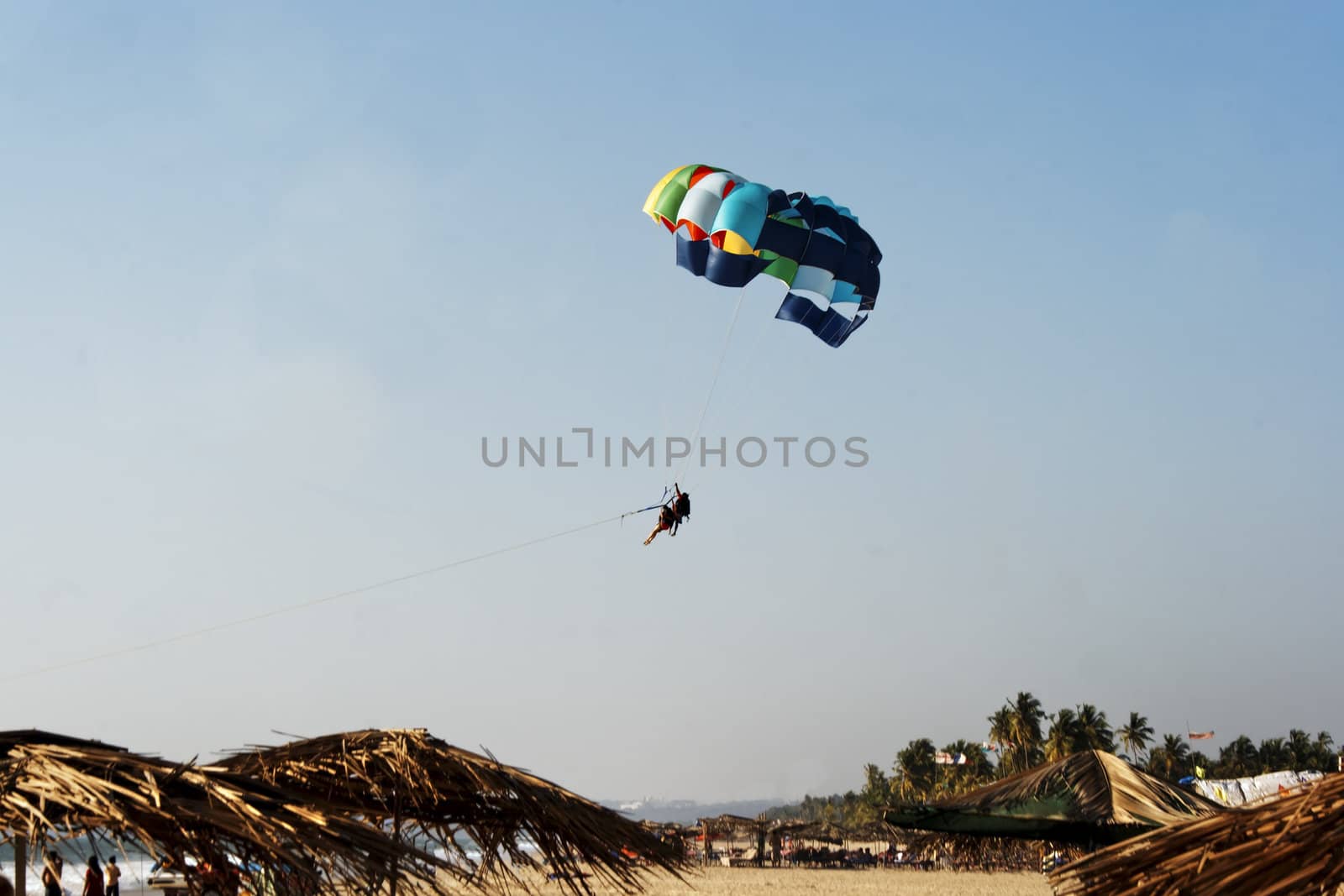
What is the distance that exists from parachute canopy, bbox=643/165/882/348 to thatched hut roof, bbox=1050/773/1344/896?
11.1 m

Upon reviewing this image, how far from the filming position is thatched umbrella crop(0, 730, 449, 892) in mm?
5445

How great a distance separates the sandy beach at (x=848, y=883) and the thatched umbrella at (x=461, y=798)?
1592 cm

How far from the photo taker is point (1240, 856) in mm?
5039

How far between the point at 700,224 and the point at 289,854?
12.0 meters

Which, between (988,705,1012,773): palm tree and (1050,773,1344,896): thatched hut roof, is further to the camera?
(988,705,1012,773): palm tree

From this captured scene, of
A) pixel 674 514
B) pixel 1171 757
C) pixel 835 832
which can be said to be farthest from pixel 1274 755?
pixel 674 514

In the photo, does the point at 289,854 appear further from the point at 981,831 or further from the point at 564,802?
the point at 981,831

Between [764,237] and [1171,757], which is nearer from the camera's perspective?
[764,237]

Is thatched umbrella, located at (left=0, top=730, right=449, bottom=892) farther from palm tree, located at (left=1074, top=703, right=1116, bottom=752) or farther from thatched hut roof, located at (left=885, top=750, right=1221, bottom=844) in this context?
palm tree, located at (left=1074, top=703, right=1116, bottom=752)

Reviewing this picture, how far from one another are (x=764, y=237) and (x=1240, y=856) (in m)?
11.7

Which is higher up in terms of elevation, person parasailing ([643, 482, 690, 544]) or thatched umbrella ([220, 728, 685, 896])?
person parasailing ([643, 482, 690, 544])

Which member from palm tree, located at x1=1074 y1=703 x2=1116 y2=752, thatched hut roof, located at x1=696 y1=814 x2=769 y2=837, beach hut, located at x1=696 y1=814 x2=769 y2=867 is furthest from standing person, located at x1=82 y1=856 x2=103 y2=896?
palm tree, located at x1=1074 y1=703 x2=1116 y2=752

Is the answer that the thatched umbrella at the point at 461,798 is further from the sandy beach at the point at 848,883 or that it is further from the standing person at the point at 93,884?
the sandy beach at the point at 848,883

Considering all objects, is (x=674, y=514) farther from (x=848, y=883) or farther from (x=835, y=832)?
(x=835, y=832)
